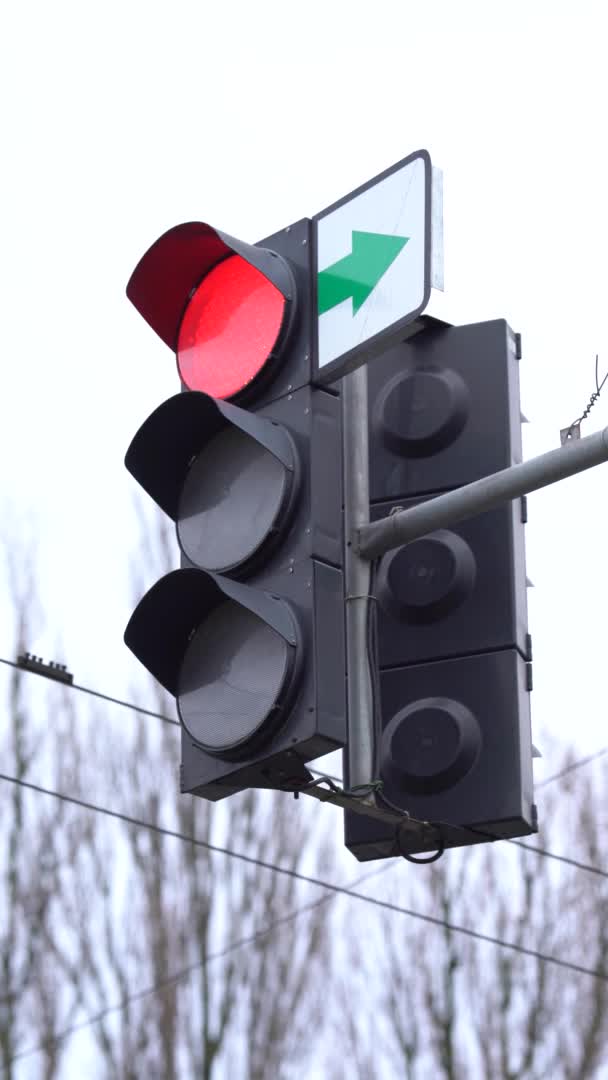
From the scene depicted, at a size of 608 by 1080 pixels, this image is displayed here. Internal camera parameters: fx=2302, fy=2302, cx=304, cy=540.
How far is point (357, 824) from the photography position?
4.44 metres

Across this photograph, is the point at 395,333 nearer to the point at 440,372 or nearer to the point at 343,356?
the point at 343,356

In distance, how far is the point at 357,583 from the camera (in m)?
4.34

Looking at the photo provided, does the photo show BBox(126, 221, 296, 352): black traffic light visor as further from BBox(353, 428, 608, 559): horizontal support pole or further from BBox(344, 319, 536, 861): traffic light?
BBox(353, 428, 608, 559): horizontal support pole

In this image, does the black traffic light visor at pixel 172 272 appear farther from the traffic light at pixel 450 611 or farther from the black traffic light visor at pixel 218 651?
the black traffic light visor at pixel 218 651

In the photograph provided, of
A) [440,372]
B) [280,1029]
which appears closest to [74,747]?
[280,1029]

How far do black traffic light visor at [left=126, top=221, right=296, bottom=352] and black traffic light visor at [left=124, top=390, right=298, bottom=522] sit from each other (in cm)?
34

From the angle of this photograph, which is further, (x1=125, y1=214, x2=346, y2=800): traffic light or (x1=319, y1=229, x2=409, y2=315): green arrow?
(x1=319, y1=229, x2=409, y2=315): green arrow

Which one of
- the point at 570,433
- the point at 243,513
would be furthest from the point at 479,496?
the point at 243,513

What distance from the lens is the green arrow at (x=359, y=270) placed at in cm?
434

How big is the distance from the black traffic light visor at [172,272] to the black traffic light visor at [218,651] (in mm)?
710

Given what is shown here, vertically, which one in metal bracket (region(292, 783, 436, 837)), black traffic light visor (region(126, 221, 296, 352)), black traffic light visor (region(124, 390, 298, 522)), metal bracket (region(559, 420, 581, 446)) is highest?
black traffic light visor (region(126, 221, 296, 352))

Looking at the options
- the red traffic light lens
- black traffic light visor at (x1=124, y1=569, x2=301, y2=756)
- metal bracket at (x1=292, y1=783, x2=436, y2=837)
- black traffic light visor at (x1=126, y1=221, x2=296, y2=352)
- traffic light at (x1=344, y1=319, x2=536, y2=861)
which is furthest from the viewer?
black traffic light visor at (x1=126, y1=221, x2=296, y2=352)

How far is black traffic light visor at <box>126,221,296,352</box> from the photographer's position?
184 inches

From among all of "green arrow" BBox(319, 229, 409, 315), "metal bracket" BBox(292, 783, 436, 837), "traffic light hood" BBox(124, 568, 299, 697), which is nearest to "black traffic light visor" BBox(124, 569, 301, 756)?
"traffic light hood" BBox(124, 568, 299, 697)
